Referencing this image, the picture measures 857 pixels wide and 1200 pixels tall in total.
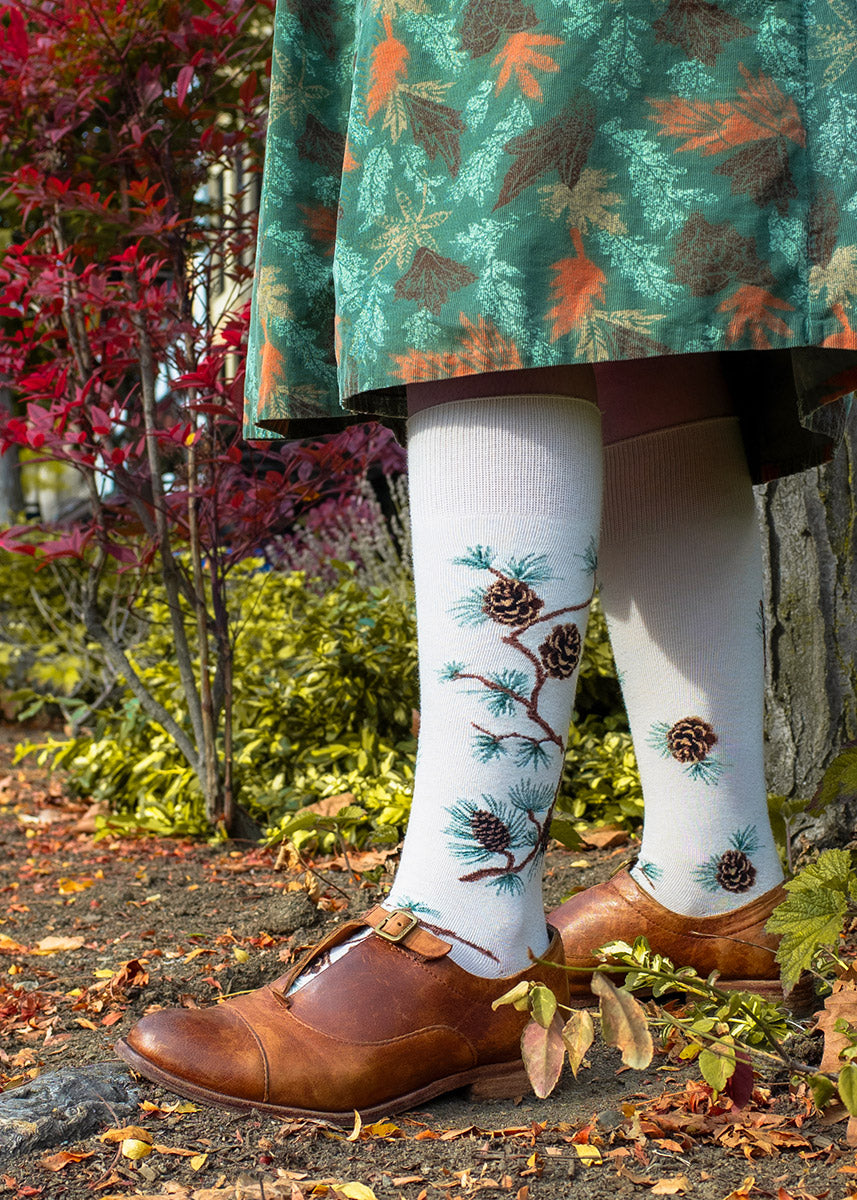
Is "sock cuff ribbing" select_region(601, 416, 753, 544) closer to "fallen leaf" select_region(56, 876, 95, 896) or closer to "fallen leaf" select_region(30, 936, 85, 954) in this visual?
"fallen leaf" select_region(30, 936, 85, 954)

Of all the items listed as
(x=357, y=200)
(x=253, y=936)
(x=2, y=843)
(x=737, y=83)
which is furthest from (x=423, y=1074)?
(x=2, y=843)

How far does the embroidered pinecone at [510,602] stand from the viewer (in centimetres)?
108

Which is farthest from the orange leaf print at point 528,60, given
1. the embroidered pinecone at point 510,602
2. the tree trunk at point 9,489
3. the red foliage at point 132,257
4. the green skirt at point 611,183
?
the tree trunk at point 9,489

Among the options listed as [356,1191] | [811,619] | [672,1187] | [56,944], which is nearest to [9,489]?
[56,944]

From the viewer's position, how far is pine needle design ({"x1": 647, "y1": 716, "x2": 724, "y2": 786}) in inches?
54.2

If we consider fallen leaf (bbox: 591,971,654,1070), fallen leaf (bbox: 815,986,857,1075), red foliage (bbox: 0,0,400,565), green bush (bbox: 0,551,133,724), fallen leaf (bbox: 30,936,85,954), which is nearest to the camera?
fallen leaf (bbox: 591,971,654,1070)

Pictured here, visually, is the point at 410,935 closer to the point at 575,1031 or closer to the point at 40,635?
the point at 575,1031

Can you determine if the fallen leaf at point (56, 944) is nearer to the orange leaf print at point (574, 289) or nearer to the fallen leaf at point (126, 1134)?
the fallen leaf at point (126, 1134)

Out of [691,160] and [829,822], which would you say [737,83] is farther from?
[829,822]

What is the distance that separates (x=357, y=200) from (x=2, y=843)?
236cm

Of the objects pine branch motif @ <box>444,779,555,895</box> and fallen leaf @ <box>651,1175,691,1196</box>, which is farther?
pine branch motif @ <box>444,779,555,895</box>

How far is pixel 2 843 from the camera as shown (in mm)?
2883

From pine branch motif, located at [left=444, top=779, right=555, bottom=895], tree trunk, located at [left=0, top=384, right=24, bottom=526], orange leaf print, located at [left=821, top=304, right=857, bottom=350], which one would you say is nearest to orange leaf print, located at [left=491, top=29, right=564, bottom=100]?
orange leaf print, located at [left=821, top=304, right=857, bottom=350]

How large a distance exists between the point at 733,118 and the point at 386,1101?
106 centimetres
